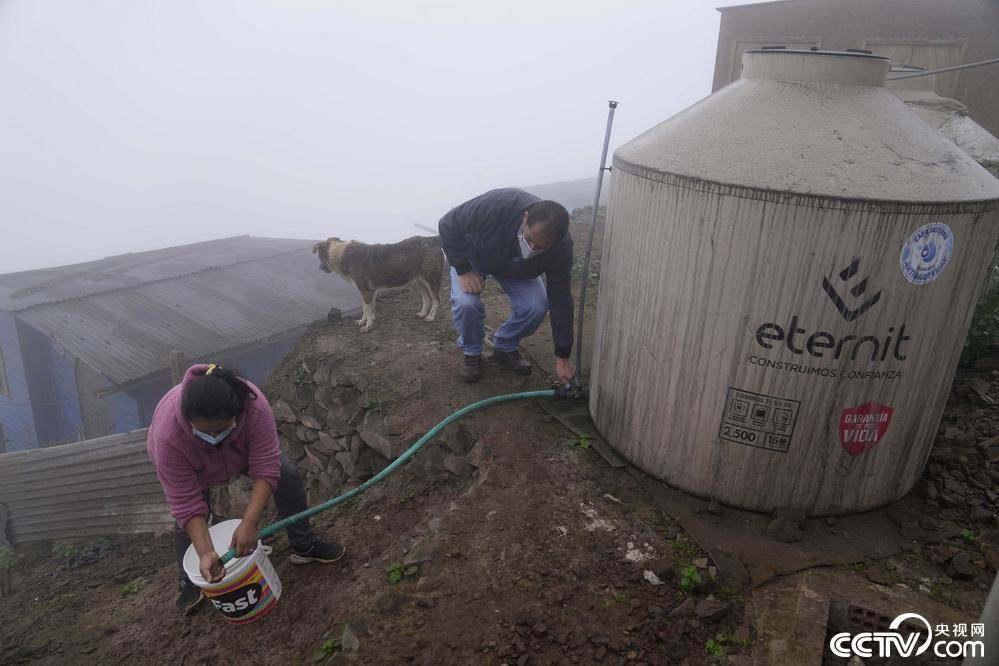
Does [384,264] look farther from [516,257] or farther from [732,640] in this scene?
[732,640]

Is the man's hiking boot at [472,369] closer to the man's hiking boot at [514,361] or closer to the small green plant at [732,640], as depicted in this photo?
the man's hiking boot at [514,361]

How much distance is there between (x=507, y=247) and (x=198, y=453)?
2818mm

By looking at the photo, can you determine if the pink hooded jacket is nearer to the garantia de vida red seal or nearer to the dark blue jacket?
the dark blue jacket

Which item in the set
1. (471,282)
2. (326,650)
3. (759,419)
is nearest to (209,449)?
(326,650)

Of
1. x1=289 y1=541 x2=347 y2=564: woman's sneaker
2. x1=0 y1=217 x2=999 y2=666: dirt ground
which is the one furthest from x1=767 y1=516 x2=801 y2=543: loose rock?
x1=289 y1=541 x2=347 y2=564: woman's sneaker

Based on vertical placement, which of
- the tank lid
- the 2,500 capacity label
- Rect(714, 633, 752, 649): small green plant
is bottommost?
Rect(714, 633, 752, 649): small green plant

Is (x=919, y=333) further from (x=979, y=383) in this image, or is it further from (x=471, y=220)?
(x=471, y=220)

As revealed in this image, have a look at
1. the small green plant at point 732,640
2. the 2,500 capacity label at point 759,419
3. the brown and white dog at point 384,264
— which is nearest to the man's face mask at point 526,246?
the 2,500 capacity label at point 759,419

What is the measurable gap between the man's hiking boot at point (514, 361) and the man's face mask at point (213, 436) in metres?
2.93

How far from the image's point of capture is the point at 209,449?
3.56 m

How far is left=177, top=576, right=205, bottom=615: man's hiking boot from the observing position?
4004 millimetres

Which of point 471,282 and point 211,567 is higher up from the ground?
point 471,282

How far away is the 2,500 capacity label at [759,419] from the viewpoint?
351cm

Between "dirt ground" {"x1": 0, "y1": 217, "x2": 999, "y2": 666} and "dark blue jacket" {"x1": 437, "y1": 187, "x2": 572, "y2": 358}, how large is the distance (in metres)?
0.88
